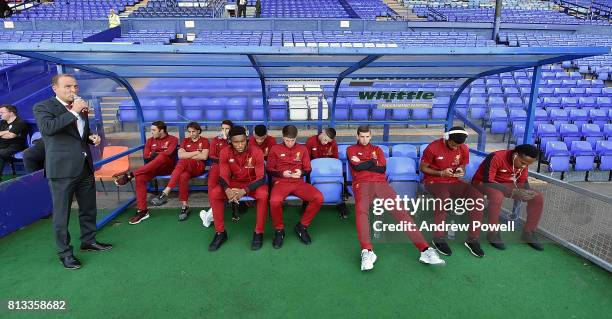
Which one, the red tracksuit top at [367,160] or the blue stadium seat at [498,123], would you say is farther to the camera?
the blue stadium seat at [498,123]

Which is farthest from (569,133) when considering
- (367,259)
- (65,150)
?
(65,150)

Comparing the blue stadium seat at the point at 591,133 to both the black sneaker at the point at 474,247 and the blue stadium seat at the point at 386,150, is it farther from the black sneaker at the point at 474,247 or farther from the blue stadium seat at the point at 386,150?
the black sneaker at the point at 474,247

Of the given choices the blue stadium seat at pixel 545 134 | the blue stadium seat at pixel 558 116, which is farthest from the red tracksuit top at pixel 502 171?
the blue stadium seat at pixel 558 116

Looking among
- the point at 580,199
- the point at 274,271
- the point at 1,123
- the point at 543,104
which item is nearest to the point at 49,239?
the point at 274,271

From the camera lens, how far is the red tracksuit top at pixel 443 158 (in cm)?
434

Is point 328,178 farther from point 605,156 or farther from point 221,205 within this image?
point 605,156

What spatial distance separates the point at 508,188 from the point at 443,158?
31.3 inches

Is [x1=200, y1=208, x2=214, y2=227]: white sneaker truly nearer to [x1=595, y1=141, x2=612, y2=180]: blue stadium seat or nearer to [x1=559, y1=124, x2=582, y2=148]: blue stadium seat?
[x1=559, y1=124, x2=582, y2=148]: blue stadium seat

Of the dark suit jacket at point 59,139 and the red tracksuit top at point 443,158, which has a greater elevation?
the dark suit jacket at point 59,139

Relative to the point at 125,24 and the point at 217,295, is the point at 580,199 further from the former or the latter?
the point at 125,24

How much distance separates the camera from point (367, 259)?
360 cm

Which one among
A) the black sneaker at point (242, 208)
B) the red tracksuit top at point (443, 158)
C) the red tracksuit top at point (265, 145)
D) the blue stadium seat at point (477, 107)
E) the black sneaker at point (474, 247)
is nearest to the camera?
the black sneaker at point (474, 247)

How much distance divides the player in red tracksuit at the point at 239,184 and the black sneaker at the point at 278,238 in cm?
17

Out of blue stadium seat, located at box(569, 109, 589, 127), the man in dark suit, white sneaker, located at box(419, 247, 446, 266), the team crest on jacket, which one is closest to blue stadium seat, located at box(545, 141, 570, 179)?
blue stadium seat, located at box(569, 109, 589, 127)
